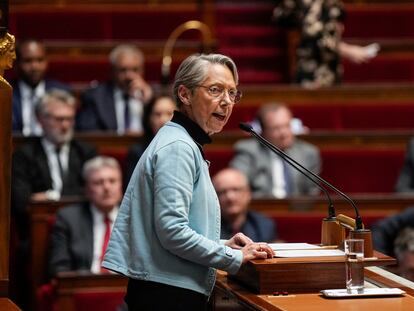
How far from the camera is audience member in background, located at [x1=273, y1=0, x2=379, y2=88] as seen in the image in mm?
5211

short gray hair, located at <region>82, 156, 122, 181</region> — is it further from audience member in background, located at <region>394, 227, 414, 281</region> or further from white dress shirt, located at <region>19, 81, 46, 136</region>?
audience member in background, located at <region>394, 227, 414, 281</region>

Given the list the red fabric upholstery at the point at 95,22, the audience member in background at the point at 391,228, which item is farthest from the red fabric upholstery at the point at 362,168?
the red fabric upholstery at the point at 95,22

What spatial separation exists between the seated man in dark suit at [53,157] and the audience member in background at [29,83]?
1.52 ft

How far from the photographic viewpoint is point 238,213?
12.6 feet

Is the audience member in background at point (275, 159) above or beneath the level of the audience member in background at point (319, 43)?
beneath

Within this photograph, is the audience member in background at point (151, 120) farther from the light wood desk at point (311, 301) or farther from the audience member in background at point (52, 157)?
the light wood desk at point (311, 301)

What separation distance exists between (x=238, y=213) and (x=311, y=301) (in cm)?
185

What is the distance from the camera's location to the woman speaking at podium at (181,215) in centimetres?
200

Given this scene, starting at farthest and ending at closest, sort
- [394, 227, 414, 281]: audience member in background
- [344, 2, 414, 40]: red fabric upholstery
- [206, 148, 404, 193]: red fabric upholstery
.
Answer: [344, 2, 414, 40]: red fabric upholstery, [206, 148, 404, 193]: red fabric upholstery, [394, 227, 414, 281]: audience member in background

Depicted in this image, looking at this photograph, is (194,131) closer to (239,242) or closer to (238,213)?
(239,242)

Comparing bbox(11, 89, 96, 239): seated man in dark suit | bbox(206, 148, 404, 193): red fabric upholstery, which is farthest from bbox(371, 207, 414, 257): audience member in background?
bbox(11, 89, 96, 239): seated man in dark suit

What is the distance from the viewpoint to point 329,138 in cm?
455

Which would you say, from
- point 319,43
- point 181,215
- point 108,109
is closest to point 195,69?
point 181,215

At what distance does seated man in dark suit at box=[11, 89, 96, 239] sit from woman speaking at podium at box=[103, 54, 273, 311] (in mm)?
2097
